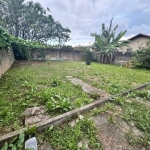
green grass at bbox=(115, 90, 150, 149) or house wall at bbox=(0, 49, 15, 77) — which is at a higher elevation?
house wall at bbox=(0, 49, 15, 77)

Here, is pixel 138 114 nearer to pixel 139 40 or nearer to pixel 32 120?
pixel 32 120

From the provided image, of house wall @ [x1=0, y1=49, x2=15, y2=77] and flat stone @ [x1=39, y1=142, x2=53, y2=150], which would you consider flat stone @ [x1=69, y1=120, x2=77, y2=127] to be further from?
house wall @ [x1=0, y1=49, x2=15, y2=77]

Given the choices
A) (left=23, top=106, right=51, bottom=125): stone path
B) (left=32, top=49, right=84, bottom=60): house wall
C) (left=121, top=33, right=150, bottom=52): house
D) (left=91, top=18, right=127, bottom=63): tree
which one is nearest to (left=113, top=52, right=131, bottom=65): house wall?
(left=91, top=18, right=127, bottom=63): tree

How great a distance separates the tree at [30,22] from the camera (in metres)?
11.5

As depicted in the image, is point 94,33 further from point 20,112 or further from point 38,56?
point 20,112

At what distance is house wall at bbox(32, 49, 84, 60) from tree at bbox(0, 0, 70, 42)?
489 centimetres

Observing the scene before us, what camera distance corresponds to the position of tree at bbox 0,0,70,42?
1154 cm

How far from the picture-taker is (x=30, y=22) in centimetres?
1269

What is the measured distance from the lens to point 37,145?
1051 mm

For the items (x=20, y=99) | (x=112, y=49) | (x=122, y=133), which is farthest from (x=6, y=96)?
(x=112, y=49)

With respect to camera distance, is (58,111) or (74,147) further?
(58,111)

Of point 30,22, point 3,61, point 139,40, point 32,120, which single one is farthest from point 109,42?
point 32,120

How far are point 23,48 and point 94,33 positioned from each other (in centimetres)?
743

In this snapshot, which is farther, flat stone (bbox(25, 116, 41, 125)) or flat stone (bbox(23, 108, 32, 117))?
flat stone (bbox(23, 108, 32, 117))
